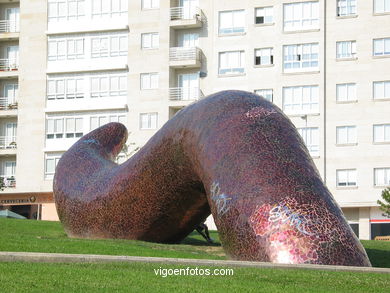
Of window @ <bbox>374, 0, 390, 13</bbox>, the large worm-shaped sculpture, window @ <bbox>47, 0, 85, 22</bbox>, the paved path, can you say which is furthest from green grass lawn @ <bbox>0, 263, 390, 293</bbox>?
window @ <bbox>47, 0, 85, 22</bbox>

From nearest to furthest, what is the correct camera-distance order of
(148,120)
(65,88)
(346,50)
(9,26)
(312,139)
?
(312,139), (346,50), (148,120), (65,88), (9,26)

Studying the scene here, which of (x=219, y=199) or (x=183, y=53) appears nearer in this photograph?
(x=219, y=199)

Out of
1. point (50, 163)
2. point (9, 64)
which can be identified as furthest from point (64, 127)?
point (9, 64)

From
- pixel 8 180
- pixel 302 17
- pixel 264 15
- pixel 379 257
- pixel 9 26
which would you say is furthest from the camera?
pixel 9 26

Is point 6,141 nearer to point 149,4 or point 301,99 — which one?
point 149,4

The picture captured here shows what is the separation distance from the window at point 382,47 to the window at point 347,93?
233 cm

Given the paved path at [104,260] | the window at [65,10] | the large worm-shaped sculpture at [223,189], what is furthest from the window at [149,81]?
the paved path at [104,260]

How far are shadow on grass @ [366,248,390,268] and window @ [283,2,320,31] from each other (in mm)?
31575

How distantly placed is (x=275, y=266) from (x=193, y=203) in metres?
6.52

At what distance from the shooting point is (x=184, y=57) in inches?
2101

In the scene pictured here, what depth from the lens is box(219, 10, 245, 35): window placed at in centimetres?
5322

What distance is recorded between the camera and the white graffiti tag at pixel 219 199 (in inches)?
614

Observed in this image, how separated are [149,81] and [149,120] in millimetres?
2499

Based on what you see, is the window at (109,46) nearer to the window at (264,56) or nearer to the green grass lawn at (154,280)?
the window at (264,56)
